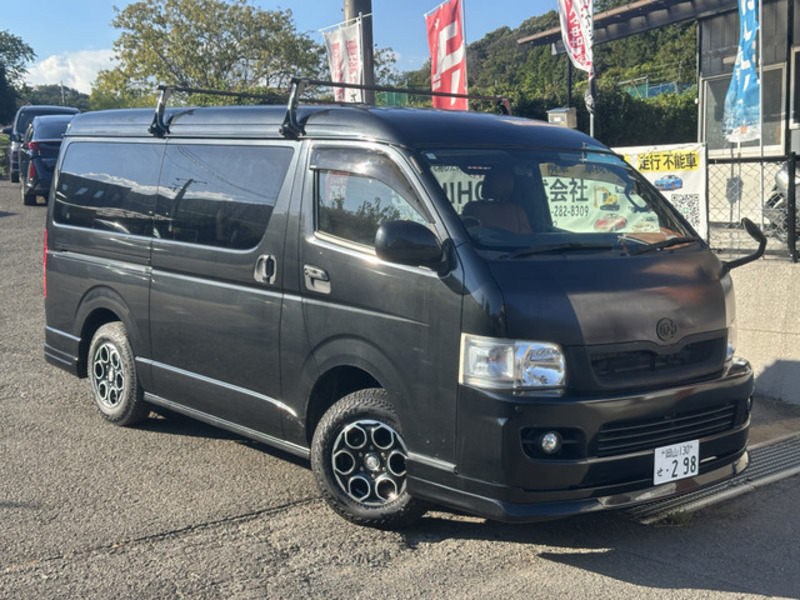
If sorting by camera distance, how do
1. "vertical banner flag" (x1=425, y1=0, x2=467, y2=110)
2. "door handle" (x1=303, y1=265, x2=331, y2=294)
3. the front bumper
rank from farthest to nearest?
1. "vertical banner flag" (x1=425, y1=0, x2=467, y2=110)
2. "door handle" (x1=303, y1=265, x2=331, y2=294)
3. the front bumper

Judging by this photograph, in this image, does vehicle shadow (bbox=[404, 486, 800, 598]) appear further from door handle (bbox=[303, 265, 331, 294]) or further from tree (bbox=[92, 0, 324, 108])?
tree (bbox=[92, 0, 324, 108])

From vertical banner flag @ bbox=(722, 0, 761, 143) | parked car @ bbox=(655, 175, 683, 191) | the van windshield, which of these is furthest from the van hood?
vertical banner flag @ bbox=(722, 0, 761, 143)

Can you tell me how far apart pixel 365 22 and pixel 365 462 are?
718 centimetres

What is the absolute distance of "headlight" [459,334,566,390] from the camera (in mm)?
4246

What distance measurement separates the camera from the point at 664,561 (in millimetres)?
4539

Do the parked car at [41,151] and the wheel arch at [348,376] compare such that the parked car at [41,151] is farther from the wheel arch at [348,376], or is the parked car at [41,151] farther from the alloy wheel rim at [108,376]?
the wheel arch at [348,376]

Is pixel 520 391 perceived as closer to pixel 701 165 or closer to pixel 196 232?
pixel 196 232

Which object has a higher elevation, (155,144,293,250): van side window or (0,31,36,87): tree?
(0,31,36,87): tree

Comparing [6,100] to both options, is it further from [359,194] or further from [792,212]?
[359,194]

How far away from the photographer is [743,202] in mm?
8758

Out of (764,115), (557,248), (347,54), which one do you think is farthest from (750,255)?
(764,115)

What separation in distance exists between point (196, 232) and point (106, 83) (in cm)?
4203

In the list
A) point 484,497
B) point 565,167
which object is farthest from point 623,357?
point 565,167

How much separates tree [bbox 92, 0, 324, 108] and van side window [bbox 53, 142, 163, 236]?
121ft
